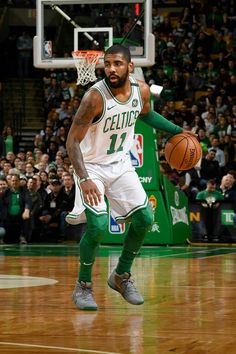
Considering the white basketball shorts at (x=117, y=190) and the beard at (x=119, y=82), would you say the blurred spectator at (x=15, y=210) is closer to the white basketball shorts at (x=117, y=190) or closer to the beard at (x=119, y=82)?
the white basketball shorts at (x=117, y=190)

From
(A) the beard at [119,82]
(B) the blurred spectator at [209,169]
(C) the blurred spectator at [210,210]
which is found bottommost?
(C) the blurred spectator at [210,210]

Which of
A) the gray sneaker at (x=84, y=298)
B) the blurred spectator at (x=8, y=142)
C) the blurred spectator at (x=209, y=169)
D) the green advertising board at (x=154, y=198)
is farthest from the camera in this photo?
the blurred spectator at (x=8, y=142)

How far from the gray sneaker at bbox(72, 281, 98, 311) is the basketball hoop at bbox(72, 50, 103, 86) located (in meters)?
6.78

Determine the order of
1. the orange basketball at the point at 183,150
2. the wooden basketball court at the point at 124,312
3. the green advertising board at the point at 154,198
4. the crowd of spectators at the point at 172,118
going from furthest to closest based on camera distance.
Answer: the crowd of spectators at the point at 172,118, the green advertising board at the point at 154,198, the orange basketball at the point at 183,150, the wooden basketball court at the point at 124,312

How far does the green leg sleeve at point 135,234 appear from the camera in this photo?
7695 millimetres

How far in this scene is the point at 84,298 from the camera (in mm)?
7441

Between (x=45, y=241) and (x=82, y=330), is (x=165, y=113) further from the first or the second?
(x=82, y=330)

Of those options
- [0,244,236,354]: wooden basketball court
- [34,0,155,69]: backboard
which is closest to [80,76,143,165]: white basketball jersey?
[0,244,236,354]: wooden basketball court

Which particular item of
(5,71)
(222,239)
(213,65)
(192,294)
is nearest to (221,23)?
(213,65)

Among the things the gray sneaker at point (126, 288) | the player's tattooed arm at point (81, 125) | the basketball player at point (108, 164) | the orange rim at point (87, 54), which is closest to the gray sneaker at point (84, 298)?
the basketball player at point (108, 164)

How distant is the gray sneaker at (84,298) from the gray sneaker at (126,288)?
0.34m

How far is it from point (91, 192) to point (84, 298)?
32.5 inches

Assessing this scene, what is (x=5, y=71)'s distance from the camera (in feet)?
97.0

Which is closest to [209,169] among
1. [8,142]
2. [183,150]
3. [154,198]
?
[154,198]
